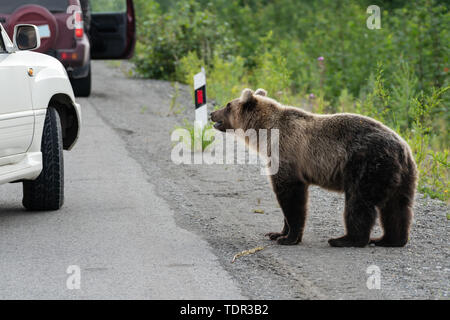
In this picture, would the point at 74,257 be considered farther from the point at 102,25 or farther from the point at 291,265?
the point at 102,25

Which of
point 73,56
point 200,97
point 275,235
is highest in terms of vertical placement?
point 73,56

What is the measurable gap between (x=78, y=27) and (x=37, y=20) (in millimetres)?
1416

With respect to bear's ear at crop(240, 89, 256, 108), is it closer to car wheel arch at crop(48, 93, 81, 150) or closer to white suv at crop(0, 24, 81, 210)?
white suv at crop(0, 24, 81, 210)

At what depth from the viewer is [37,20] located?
13.4 metres

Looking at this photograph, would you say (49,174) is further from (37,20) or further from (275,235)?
(37,20)

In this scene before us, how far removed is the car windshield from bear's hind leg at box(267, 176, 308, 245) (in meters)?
9.00

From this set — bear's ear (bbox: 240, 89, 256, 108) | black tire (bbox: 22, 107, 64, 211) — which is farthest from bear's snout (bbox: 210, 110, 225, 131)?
black tire (bbox: 22, 107, 64, 211)

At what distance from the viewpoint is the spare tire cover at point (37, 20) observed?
12.9 metres

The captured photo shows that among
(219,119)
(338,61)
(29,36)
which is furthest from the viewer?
(338,61)

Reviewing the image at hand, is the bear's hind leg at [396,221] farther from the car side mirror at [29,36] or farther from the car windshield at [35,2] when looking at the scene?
the car windshield at [35,2]

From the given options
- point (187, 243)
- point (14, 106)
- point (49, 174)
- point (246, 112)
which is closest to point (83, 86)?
point (49, 174)

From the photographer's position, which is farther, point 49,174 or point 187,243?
point 49,174

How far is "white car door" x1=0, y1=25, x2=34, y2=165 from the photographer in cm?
700

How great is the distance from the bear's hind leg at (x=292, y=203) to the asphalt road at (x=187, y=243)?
0.38 ft
